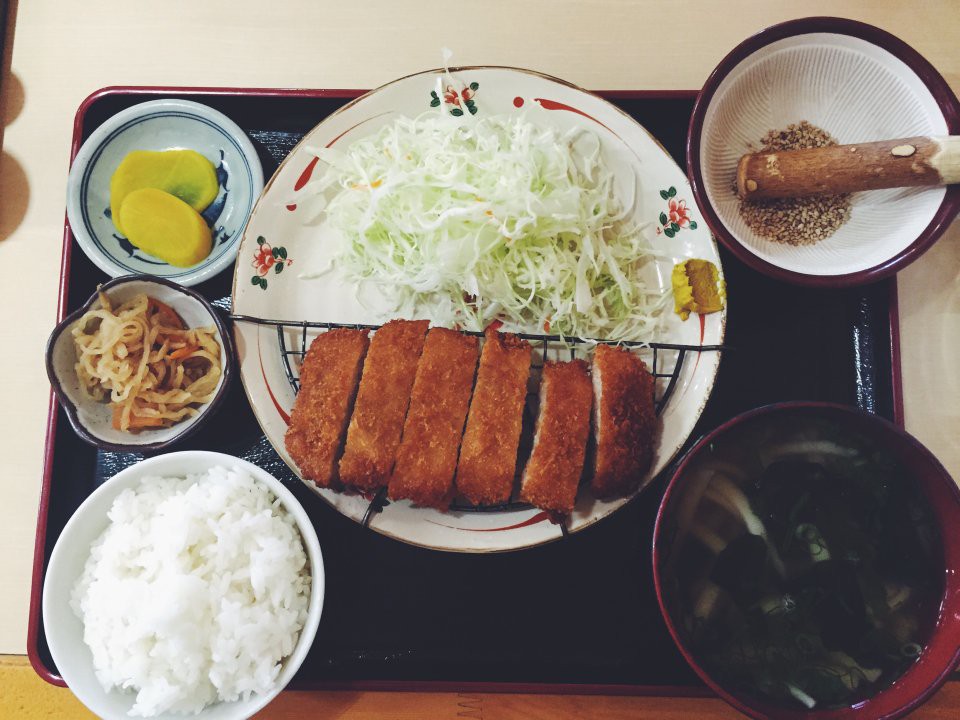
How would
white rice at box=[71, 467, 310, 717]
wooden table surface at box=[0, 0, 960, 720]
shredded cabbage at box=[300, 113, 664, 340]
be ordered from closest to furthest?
white rice at box=[71, 467, 310, 717], shredded cabbage at box=[300, 113, 664, 340], wooden table surface at box=[0, 0, 960, 720]

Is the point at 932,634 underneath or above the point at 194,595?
above

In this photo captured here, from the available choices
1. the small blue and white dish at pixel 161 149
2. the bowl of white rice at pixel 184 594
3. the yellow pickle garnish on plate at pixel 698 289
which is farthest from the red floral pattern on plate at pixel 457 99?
the bowl of white rice at pixel 184 594

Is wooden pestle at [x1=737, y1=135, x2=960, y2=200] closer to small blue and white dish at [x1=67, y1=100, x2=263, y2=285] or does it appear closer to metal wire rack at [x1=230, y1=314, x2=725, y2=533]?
metal wire rack at [x1=230, y1=314, x2=725, y2=533]

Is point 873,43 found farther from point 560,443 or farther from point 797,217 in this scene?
point 560,443

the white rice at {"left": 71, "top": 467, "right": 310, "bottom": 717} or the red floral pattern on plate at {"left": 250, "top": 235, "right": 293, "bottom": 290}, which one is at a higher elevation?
the red floral pattern on plate at {"left": 250, "top": 235, "right": 293, "bottom": 290}

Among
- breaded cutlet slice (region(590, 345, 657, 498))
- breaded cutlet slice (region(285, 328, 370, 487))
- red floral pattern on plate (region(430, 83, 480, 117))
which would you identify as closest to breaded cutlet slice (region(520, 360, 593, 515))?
breaded cutlet slice (region(590, 345, 657, 498))

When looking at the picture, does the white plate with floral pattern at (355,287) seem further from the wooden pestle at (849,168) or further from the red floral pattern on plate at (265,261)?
the wooden pestle at (849,168)

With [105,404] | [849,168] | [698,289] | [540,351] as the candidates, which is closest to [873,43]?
[849,168]
